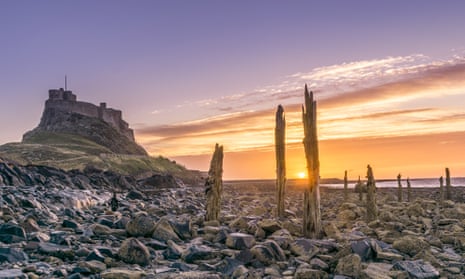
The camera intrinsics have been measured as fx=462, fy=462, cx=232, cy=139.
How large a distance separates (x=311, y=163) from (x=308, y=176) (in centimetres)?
47

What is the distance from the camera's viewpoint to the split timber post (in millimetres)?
15992

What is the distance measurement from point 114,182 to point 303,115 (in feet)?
114

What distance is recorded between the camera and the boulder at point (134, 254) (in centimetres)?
1014

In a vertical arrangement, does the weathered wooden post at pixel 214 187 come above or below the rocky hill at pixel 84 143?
below

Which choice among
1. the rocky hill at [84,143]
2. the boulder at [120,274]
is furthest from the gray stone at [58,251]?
the rocky hill at [84,143]

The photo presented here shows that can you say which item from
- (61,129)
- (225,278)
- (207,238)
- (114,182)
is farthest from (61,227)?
(61,129)

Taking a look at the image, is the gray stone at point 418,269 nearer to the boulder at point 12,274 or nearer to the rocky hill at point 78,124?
the boulder at point 12,274

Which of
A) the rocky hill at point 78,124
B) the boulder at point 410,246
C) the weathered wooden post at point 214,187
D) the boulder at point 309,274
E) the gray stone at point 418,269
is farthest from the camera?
the rocky hill at point 78,124

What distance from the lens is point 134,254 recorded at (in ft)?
33.6

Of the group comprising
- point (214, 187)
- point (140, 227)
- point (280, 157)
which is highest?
point (280, 157)

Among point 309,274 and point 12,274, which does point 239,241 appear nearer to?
point 309,274

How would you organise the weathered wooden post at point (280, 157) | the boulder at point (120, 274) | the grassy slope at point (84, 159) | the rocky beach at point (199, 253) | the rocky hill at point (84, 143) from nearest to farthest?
the boulder at point (120, 274) < the rocky beach at point (199, 253) < the weathered wooden post at point (280, 157) < the grassy slope at point (84, 159) < the rocky hill at point (84, 143)

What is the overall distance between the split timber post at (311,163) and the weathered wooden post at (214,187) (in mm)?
3989

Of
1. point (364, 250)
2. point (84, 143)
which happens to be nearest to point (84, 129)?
point (84, 143)
